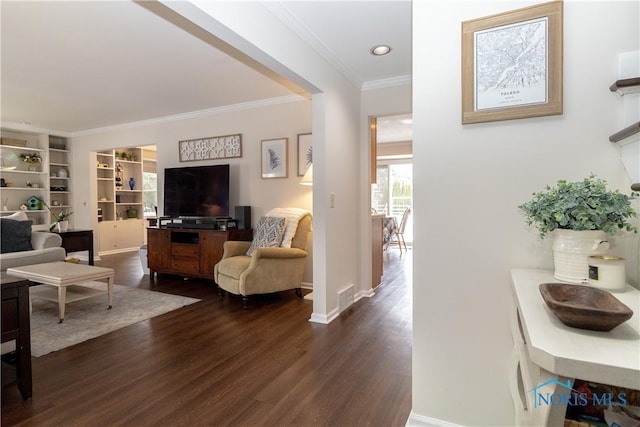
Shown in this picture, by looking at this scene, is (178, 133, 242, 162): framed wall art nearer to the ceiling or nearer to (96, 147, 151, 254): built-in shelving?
the ceiling

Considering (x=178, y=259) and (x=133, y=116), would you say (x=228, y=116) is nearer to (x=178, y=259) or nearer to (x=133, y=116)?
(x=133, y=116)

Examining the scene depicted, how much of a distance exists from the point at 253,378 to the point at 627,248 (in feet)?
6.29

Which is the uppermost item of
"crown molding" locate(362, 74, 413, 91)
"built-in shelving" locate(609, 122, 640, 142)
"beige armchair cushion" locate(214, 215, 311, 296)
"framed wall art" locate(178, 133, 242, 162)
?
"crown molding" locate(362, 74, 413, 91)

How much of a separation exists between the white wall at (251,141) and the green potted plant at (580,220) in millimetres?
3071

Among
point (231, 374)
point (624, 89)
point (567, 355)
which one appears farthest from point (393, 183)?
point (567, 355)

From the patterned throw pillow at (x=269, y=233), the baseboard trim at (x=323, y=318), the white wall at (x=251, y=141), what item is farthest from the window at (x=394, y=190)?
the baseboard trim at (x=323, y=318)

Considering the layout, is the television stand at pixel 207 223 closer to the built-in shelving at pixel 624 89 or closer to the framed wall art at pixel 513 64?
the framed wall art at pixel 513 64

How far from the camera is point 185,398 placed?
1767mm

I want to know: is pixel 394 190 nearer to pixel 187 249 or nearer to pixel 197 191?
pixel 197 191

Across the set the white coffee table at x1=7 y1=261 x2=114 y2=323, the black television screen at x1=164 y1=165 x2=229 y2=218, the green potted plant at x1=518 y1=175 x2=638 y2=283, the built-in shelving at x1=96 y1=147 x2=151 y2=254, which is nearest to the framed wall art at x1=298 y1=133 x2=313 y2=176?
the black television screen at x1=164 y1=165 x2=229 y2=218

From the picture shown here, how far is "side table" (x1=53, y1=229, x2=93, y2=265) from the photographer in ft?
14.8

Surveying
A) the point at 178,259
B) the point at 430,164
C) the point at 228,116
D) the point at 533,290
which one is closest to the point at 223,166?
the point at 228,116

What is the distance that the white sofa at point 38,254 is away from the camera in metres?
3.39

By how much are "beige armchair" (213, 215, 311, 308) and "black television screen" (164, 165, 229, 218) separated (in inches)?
33.8
